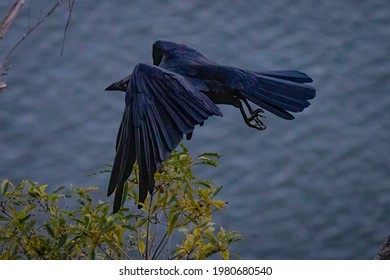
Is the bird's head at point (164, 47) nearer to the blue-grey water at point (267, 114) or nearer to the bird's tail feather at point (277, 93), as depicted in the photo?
the bird's tail feather at point (277, 93)

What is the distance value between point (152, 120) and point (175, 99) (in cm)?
7

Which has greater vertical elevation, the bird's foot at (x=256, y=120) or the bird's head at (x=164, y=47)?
the bird's head at (x=164, y=47)

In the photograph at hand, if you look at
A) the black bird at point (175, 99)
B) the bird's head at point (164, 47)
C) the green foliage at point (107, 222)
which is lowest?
the green foliage at point (107, 222)

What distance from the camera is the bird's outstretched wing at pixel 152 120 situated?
6.10 feet

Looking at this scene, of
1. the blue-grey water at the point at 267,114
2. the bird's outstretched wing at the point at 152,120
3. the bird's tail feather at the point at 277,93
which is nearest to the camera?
the bird's outstretched wing at the point at 152,120

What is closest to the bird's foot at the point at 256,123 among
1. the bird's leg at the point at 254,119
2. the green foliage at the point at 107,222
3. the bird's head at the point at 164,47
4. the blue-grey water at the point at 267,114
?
the bird's leg at the point at 254,119

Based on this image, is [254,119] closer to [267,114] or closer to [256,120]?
[256,120]

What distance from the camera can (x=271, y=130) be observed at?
9.48 ft

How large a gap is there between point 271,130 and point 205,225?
2.78 ft

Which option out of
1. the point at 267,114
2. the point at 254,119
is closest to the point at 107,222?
the point at 254,119

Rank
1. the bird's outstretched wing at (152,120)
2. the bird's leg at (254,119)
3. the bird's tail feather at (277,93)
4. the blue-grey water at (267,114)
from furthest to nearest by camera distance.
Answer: the blue-grey water at (267,114)
the bird's leg at (254,119)
the bird's tail feather at (277,93)
the bird's outstretched wing at (152,120)

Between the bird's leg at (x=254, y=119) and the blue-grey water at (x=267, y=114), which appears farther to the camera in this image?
the blue-grey water at (x=267, y=114)

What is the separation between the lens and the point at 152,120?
190 cm

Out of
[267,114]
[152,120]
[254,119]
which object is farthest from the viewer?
[267,114]
